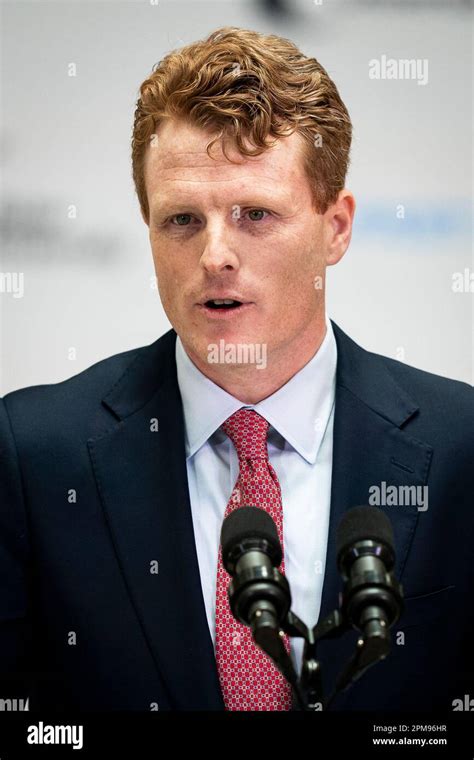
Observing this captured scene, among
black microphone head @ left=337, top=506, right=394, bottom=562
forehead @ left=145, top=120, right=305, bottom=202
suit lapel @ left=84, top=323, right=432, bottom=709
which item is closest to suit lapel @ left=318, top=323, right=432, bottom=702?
suit lapel @ left=84, top=323, right=432, bottom=709

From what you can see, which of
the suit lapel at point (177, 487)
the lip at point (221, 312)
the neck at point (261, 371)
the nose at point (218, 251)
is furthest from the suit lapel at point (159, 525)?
the nose at point (218, 251)

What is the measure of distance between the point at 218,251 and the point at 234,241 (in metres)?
0.07

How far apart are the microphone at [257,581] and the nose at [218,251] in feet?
2.43

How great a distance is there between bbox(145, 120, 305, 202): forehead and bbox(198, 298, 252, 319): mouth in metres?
0.23

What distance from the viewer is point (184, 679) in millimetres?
2182

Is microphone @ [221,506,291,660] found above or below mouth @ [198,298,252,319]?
below

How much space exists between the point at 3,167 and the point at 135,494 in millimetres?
1221

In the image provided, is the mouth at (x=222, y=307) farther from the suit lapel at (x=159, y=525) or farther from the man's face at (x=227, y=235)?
the suit lapel at (x=159, y=525)

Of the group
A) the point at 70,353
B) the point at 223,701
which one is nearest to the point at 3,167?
the point at 70,353

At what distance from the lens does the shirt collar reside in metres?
2.37

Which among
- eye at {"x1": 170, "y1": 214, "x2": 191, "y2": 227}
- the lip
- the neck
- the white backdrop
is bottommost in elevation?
the neck

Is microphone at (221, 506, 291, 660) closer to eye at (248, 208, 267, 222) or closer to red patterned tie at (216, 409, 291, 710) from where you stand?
red patterned tie at (216, 409, 291, 710)

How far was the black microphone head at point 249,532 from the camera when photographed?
5.04ft

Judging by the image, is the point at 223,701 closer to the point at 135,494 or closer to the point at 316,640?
the point at 135,494
